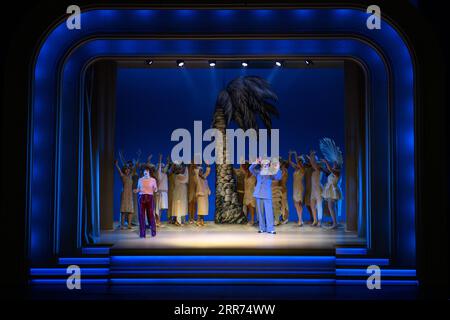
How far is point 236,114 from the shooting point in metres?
11.6

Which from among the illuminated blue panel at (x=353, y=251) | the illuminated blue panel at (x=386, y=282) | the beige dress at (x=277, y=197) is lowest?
the illuminated blue panel at (x=386, y=282)

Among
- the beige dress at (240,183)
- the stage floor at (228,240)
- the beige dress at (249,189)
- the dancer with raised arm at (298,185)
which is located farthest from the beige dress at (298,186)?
the beige dress at (240,183)

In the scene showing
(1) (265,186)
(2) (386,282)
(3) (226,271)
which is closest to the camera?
(2) (386,282)

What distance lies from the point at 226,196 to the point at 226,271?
4.04 metres

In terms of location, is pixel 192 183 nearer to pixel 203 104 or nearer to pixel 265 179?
pixel 203 104

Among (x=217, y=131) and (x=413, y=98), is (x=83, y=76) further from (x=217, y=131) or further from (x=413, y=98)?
(x=413, y=98)

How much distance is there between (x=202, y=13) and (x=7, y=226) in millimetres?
3757

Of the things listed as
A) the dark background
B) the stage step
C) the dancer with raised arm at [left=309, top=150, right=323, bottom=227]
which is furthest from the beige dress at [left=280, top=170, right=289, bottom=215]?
the dark background

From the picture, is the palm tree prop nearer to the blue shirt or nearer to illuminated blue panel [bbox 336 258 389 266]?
the blue shirt

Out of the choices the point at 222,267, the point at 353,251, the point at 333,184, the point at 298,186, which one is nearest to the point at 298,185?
the point at 298,186

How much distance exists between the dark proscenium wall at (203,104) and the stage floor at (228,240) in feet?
5.23

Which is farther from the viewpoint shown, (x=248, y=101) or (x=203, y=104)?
(x=203, y=104)

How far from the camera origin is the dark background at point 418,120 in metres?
6.96

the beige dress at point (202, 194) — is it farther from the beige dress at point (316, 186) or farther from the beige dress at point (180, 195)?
the beige dress at point (316, 186)
